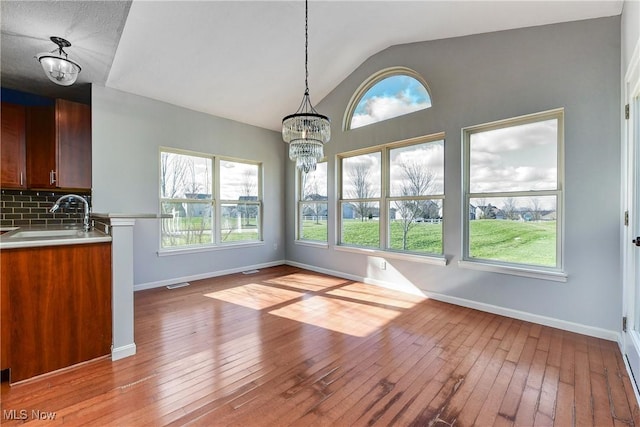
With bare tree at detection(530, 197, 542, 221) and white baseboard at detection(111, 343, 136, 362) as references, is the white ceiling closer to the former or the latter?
bare tree at detection(530, 197, 542, 221)

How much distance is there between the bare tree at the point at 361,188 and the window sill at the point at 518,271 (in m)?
1.67

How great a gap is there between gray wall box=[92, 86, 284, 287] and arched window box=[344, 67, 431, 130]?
6.83ft

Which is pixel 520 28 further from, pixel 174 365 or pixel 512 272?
pixel 174 365

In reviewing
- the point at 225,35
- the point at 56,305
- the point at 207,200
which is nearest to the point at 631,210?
the point at 225,35

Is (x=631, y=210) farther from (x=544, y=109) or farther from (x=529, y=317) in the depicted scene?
(x=529, y=317)

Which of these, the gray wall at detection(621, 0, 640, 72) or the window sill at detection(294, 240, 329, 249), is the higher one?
the gray wall at detection(621, 0, 640, 72)

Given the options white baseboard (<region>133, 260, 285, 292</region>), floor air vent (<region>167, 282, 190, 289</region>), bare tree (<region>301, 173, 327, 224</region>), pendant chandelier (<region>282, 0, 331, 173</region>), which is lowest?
floor air vent (<region>167, 282, 190, 289</region>)

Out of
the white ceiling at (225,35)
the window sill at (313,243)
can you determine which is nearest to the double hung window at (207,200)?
the window sill at (313,243)

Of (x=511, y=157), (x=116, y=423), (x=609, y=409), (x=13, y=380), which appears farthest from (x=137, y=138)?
(x=609, y=409)

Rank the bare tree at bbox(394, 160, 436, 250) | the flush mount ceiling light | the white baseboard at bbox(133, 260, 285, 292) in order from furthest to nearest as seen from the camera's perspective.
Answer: the white baseboard at bbox(133, 260, 285, 292) < the bare tree at bbox(394, 160, 436, 250) < the flush mount ceiling light

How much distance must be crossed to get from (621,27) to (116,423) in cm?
477

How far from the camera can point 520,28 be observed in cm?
288

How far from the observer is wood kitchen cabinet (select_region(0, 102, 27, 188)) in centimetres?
337

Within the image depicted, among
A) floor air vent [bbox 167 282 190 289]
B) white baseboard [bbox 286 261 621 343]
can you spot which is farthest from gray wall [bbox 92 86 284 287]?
white baseboard [bbox 286 261 621 343]
